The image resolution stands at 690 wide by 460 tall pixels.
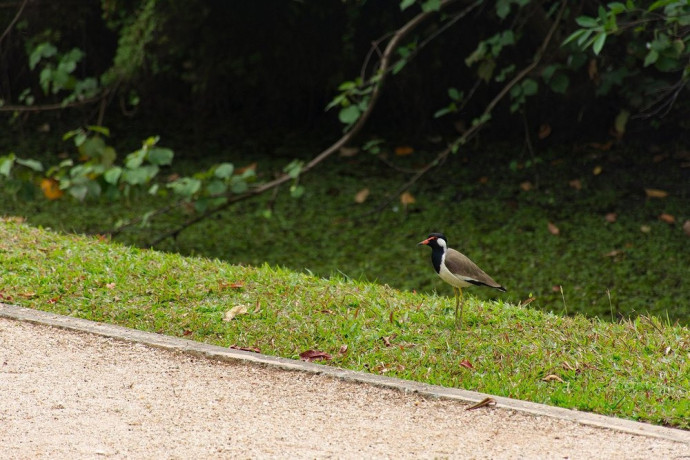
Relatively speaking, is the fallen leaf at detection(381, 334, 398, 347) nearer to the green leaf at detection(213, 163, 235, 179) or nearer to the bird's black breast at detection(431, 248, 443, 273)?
the bird's black breast at detection(431, 248, 443, 273)

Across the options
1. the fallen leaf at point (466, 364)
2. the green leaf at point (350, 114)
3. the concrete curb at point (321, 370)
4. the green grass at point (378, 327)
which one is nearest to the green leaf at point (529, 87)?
the green leaf at point (350, 114)

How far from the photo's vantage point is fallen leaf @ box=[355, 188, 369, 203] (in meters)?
7.89

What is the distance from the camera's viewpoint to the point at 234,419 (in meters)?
3.42

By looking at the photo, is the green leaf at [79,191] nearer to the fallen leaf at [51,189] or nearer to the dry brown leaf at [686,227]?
the fallen leaf at [51,189]

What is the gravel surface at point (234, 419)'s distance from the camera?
125 inches

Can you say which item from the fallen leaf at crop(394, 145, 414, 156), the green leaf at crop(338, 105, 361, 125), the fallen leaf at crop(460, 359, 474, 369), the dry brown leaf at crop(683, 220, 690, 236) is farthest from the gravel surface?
the fallen leaf at crop(394, 145, 414, 156)

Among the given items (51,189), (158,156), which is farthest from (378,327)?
(51,189)

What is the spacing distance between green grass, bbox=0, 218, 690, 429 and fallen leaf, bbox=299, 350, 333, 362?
35 mm

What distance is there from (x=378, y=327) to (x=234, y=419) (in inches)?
44.7

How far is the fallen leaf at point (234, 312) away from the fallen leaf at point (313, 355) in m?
0.51

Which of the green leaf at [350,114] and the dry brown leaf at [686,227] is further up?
the green leaf at [350,114]

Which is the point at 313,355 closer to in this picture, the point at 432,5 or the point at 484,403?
the point at 484,403

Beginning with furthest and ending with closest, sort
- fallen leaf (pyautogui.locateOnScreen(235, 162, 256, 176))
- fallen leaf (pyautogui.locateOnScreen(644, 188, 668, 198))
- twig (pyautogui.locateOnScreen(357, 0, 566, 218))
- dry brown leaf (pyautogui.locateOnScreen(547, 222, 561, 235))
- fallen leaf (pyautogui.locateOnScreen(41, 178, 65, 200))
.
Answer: fallen leaf (pyautogui.locateOnScreen(235, 162, 256, 176)) < fallen leaf (pyautogui.locateOnScreen(41, 178, 65, 200)) < fallen leaf (pyautogui.locateOnScreen(644, 188, 668, 198)) < dry brown leaf (pyautogui.locateOnScreen(547, 222, 561, 235)) < twig (pyautogui.locateOnScreen(357, 0, 566, 218))

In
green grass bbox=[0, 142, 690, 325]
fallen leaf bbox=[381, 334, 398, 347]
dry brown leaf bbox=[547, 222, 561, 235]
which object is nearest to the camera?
fallen leaf bbox=[381, 334, 398, 347]
